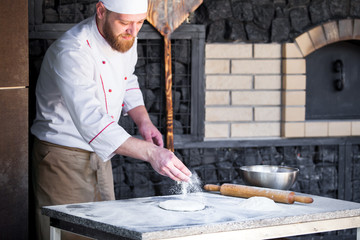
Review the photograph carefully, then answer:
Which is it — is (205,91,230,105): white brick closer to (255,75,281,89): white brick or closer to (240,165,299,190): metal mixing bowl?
(255,75,281,89): white brick

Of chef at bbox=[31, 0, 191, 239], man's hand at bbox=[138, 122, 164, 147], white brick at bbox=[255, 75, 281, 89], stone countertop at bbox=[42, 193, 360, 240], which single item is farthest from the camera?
white brick at bbox=[255, 75, 281, 89]

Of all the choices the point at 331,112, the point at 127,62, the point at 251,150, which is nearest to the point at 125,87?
the point at 127,62

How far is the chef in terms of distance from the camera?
9.86ft

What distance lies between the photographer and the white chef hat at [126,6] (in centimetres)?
305

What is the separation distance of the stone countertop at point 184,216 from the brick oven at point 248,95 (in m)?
1.69

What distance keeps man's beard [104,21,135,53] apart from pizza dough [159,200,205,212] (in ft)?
2.98

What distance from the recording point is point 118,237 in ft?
7.55

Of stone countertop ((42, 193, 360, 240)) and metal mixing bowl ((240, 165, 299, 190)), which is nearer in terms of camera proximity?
stone countertop ((42, 193, 360, 240))

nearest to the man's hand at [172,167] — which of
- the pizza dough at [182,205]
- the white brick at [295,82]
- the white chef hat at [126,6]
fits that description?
the pizza dough at [182,205]

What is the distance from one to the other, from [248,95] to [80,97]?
6.71 ft

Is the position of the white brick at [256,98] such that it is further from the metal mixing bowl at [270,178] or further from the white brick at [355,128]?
the metal mixing bowl at [270,178]

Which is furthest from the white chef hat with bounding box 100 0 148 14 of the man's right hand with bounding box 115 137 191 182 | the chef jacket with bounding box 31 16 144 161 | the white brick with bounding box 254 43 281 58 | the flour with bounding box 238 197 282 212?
the white brick with bounding box 254 43 281 58

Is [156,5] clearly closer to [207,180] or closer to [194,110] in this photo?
[194,110]

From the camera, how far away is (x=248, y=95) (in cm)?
470
